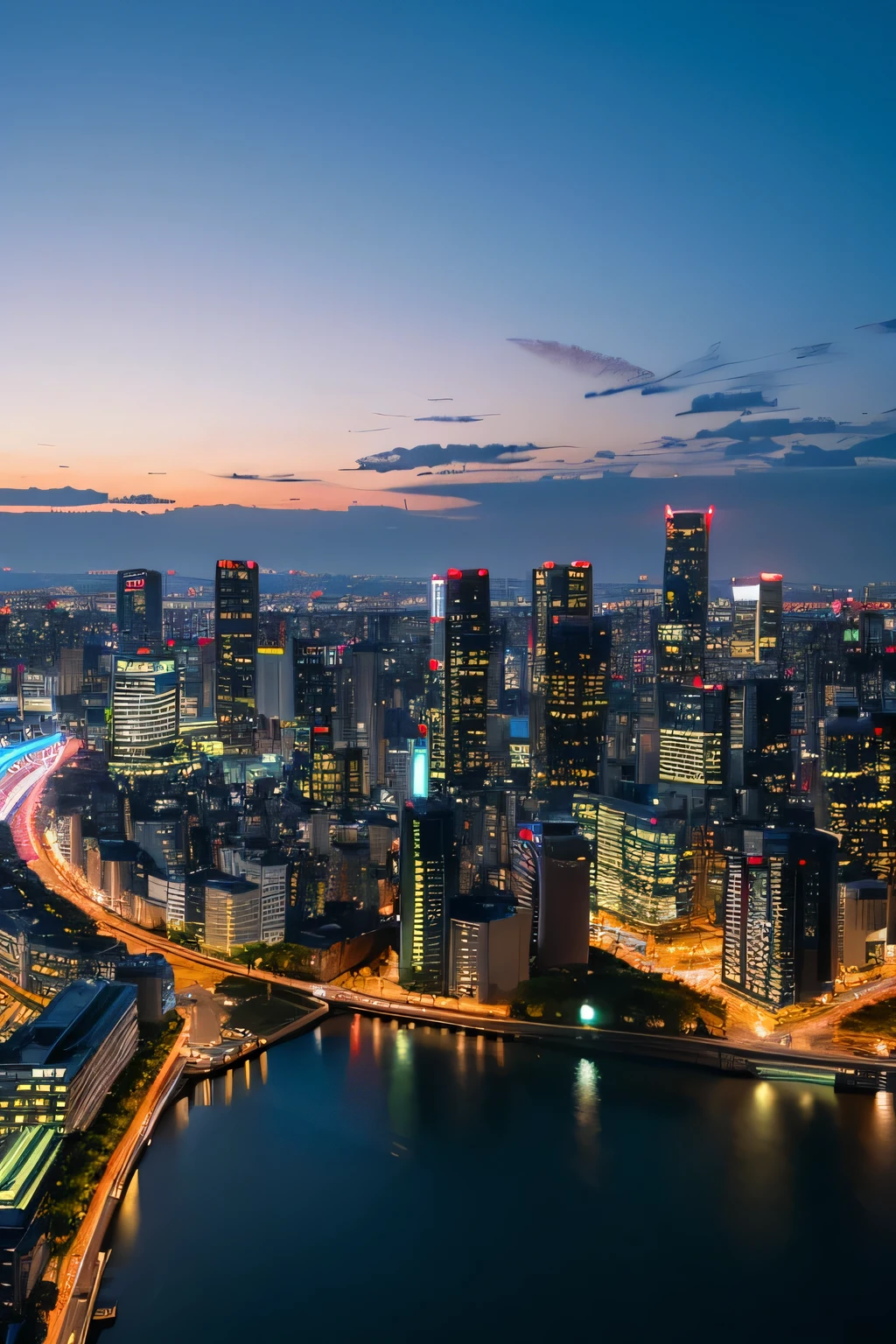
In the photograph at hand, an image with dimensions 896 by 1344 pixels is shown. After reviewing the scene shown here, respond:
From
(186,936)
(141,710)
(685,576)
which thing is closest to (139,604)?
(141,710)

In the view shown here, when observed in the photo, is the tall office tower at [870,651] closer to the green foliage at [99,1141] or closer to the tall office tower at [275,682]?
the tall office tower at [275,682]

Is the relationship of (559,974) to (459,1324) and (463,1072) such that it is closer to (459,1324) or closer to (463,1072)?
(463,1072)

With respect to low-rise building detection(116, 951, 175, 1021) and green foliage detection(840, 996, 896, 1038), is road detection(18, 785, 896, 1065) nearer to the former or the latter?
green foliage detection(840, 996, 896, 1038)

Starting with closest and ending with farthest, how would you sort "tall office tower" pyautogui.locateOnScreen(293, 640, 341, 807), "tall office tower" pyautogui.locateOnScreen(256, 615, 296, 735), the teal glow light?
"tall office tower" pyautogui.locateOnScreen(293, 640, 341, 807)
the teal glow light
"tall office tower" pyautogui.locateOnScreen(256, 615, 296, 735)

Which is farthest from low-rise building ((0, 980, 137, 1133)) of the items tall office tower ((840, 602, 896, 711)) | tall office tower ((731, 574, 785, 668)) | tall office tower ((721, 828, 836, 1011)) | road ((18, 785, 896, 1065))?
tall office tower ((731, 574, 785, 668))

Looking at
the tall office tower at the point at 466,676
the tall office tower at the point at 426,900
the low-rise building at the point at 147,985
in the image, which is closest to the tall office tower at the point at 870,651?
the tall office tower at the point at 466,676

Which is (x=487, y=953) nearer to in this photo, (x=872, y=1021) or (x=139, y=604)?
(x=872, y=1021)

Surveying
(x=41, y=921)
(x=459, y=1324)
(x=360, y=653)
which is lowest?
(x=459, y=1324)

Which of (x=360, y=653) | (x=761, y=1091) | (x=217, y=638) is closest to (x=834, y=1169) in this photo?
(x=761, y=1091)
